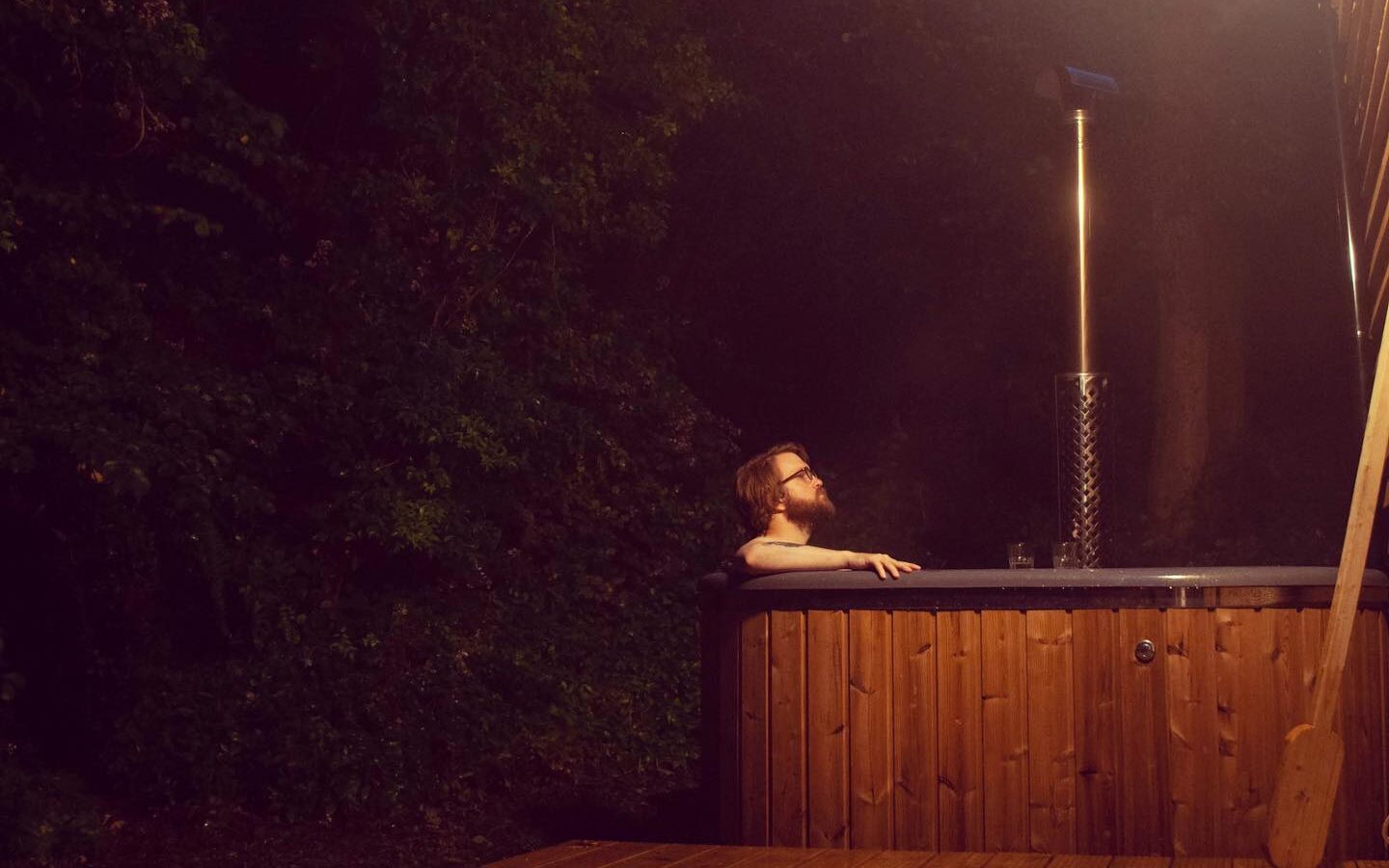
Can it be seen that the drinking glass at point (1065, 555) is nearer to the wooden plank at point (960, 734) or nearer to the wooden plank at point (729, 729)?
the wooden plank at point (960, 734)

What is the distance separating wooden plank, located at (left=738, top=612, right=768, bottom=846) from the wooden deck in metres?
0.67

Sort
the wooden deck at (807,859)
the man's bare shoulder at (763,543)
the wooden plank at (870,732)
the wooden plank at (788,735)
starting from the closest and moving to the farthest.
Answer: the wooden deck at (807,859) → the wooden plank at (870,732) → the wooden plank at (788,735) → the man's bare shoulder at (763,543)

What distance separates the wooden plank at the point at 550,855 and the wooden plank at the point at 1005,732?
1111 millimetres

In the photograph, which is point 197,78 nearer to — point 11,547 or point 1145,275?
point 11,547

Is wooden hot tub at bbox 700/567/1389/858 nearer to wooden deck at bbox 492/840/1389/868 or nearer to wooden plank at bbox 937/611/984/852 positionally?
wooden plank at bbox 937/611/984/852

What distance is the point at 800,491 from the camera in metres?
5.39

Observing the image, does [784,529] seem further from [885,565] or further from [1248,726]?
[1248,726]

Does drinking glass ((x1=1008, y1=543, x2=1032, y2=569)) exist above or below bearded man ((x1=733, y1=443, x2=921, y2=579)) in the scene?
below

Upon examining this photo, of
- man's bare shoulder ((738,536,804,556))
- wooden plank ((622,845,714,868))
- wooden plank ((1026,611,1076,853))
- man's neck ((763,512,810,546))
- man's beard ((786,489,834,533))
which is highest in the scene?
man's beard ((786,489,834,533))

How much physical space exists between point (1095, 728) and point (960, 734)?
0.37 meters

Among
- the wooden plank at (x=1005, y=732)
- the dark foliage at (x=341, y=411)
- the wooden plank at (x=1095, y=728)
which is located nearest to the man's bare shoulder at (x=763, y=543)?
the wooden plank at (x=1005, y=732)

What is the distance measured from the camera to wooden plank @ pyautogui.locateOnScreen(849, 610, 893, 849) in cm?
448

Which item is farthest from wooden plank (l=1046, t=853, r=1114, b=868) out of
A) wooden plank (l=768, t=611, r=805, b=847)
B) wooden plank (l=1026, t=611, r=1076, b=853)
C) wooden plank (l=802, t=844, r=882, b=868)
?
wooden plank (l=768, t=611, r=805, b=847)

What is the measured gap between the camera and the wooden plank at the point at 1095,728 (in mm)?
4281
